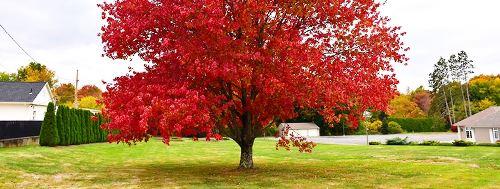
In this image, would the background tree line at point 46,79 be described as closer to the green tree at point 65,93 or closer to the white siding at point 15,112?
the green tree at point 65,93

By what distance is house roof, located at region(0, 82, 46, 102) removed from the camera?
136 feet

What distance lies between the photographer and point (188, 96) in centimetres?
1355

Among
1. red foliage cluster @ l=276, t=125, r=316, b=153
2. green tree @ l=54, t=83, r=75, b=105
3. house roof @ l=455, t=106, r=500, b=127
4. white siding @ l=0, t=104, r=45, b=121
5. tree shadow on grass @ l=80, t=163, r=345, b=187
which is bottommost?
tree shadow on grass @ l=80, t=163, r=345, b=187

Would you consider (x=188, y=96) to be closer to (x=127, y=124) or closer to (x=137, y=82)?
(x=127, y=124)

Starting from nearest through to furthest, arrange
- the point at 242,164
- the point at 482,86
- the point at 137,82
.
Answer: the point at 137,82 → the point at 242,164 → the point at 482,86

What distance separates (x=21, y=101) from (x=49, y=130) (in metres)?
11.9

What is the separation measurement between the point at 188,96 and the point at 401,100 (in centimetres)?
9981

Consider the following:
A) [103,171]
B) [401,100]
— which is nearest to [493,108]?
[103,171]

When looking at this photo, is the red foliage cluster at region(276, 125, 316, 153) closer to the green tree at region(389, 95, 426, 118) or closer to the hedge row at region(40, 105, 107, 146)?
the hedge row at region(40, 105, 107, 146)

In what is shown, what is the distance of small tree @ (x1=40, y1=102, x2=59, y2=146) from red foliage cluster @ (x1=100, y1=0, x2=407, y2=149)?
17.7 meters

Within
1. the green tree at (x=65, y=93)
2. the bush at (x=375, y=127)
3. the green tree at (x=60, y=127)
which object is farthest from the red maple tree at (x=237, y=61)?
the green tree at (x=65, y=93)

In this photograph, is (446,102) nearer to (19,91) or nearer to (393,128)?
(393,128)

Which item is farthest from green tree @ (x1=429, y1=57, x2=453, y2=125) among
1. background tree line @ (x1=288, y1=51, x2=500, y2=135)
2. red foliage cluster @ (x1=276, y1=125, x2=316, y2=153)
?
red foliage cluster @ (x1=276, y1=125, x2=316, y2=153)

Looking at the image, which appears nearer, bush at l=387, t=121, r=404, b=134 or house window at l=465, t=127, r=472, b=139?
house window at l=465, t=127, r=472, b=139
